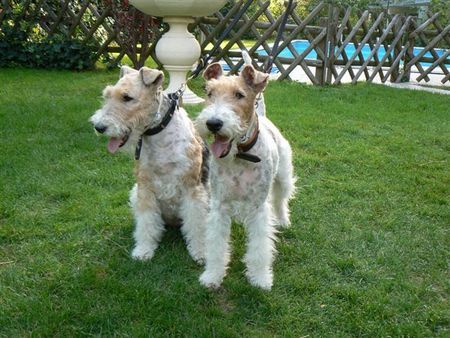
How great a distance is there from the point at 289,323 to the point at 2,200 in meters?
3.17

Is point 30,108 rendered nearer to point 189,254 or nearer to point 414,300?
point 189,254

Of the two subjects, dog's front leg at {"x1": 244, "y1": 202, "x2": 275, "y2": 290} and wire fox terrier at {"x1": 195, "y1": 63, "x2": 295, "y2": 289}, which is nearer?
wire fox terrier at {"x1": 195, "y1": 63, "x2": 295, "y2": 289}

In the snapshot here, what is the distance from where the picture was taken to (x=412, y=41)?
40.5 feet

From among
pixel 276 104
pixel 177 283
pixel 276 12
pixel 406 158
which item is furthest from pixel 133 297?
pixel 276 12

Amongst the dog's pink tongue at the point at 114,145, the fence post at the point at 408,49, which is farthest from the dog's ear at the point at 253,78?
the fence post at the point at 408,49

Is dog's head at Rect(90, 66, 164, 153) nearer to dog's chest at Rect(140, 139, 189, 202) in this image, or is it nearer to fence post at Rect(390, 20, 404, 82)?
dog's chest at Rect(140, 139, 189, 202)

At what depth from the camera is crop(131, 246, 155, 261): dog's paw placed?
3824mm

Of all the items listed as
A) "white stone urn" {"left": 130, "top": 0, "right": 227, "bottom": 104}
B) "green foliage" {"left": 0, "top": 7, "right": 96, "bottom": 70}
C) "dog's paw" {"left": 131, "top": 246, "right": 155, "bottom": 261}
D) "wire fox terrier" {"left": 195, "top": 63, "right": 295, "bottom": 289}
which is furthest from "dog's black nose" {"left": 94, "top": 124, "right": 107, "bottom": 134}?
"green foliage" {"left": 0, "top": 7, "right": 96, "bottom": 70}

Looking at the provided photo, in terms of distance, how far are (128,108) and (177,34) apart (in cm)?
472

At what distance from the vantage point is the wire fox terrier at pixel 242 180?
3115mm

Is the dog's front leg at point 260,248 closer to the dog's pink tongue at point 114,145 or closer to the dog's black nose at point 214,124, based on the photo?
the dog's black nose at point 214,124

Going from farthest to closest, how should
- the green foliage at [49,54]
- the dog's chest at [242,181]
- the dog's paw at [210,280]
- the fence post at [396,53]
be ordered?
the fence post at [396,53] → the green foliage at [49,54] → the dog's paw at [210,280] → the dog's chest at [242,181]

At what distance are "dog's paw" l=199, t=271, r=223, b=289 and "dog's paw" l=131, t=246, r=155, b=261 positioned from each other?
0.54m

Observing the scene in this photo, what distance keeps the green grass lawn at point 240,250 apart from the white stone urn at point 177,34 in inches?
67.9
